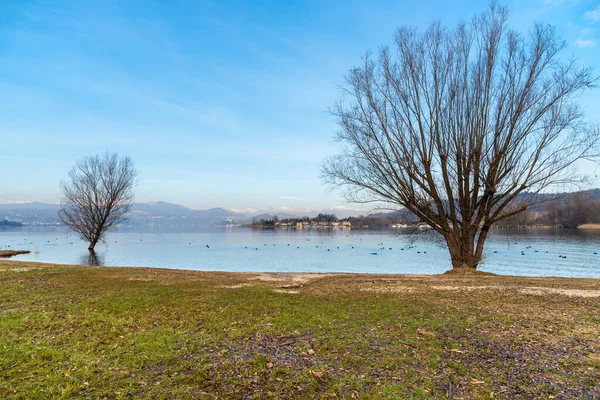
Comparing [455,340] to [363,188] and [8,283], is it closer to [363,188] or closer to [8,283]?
[363,188]

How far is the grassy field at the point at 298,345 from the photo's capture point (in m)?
4.57

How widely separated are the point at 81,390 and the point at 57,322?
3.67 metres

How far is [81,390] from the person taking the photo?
14.5ft

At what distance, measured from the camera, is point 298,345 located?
240 inches

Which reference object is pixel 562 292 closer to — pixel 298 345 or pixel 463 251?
pixel 463 251

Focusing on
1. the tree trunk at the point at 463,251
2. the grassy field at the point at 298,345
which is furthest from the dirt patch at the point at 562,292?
the tree trunk at the point at 463,251

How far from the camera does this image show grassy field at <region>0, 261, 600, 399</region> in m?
4.57

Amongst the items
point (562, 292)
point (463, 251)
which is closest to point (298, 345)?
point (562, 292)

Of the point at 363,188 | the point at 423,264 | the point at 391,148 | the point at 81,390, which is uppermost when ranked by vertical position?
the point at 391,148

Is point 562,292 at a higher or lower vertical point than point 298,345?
lower

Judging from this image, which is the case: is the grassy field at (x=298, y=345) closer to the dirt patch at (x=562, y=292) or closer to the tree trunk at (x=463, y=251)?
the dirt patch at (x=562, y=292)

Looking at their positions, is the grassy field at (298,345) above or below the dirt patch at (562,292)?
above

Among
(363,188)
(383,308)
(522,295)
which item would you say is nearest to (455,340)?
(383,308)

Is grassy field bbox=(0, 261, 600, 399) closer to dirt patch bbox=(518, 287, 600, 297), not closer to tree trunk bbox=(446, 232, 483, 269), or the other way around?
dirt patch bbox=(518, 287, 600, 297)
